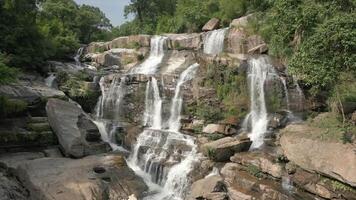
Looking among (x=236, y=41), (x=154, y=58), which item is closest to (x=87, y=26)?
(x=154, y=58)

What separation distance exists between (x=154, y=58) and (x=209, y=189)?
16.8m

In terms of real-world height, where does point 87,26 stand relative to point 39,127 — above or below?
above

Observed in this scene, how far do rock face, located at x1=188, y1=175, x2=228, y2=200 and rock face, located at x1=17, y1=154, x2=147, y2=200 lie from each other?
7.36ft

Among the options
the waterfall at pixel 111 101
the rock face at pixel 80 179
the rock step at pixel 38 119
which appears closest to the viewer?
the rock face at pixel 80 179

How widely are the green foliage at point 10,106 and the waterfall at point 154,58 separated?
33.8ft

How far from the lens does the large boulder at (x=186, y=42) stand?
2989cm

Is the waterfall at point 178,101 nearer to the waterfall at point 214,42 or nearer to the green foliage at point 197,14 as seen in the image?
the waterfall at point 214,42

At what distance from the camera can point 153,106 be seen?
75.6 ft

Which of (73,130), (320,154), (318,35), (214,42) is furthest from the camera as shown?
(214,42)

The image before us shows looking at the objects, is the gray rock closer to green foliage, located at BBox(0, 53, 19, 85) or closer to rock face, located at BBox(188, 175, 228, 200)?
green foliage, located at BBox(0, 53, 19, 85)

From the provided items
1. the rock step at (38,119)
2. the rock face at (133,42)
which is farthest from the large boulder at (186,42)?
the rock step at (38,119)

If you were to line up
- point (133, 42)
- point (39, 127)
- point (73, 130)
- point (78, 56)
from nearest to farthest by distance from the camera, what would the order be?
1. point (73, 130)
2. point (39, 127)
3. point (133, 42)
4. point (78, 56)

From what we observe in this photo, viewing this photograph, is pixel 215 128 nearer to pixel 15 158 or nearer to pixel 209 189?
pixel 209 189

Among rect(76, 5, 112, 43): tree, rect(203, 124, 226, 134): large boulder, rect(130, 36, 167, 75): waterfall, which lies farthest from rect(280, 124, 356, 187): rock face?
rect(76, 5, 112, 43): tree
